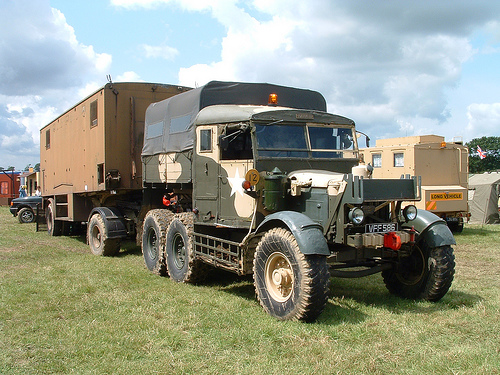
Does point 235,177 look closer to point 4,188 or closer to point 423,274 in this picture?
point 423,274

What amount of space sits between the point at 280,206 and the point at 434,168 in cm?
939

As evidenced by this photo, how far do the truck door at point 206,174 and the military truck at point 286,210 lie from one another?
0.02 m

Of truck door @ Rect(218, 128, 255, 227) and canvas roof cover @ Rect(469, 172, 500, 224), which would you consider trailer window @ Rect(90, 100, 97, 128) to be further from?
canvas roof cover @ Rect(469, 172, 500, 224)

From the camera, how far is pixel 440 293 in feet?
20.1

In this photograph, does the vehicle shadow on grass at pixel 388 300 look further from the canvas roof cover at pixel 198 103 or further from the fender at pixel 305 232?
the canvas roof cover at pixel 198 103

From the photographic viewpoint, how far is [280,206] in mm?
6242

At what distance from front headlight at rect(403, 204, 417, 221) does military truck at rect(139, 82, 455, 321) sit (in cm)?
1

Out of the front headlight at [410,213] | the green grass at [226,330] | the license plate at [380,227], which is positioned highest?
the front headlight at [410,213]

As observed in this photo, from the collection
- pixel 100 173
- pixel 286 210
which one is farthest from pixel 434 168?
pixel 286 210

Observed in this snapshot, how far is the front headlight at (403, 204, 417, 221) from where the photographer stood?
604 cm

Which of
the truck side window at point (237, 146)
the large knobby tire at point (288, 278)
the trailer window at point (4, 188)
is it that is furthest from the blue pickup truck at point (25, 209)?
the trailer window at point (4, 188)

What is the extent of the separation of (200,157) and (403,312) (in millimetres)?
3572

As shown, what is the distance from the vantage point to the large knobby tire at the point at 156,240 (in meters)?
8.53

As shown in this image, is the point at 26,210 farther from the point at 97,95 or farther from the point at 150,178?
the point at 150,178
